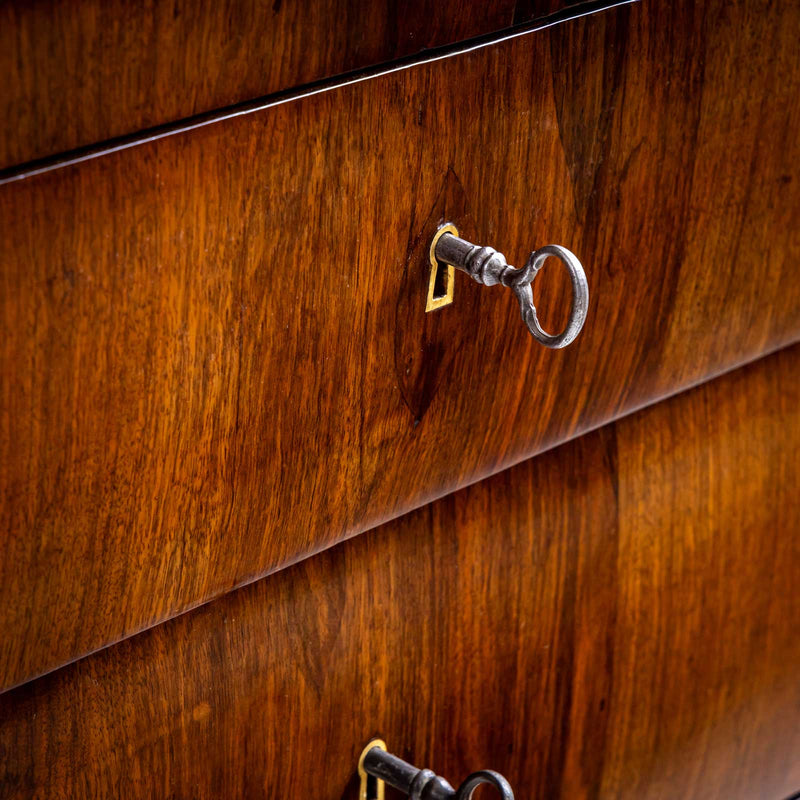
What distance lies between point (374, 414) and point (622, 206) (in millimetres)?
98

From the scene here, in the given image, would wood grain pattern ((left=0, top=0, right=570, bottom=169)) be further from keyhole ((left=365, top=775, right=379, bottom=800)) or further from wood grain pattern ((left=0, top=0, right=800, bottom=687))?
keyhole ((left=365, top=775, right=379, bottom=800))

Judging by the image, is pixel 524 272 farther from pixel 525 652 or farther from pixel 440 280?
pixel 525 652

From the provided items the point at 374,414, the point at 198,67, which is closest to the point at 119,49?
the point at 198,67

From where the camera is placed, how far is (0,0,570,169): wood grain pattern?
0.22 metres

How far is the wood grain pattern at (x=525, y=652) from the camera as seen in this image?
1.04 ft

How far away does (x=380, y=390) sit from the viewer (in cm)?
32

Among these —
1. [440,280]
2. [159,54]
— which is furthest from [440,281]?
[159,54]

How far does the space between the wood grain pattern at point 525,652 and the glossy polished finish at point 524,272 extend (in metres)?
0.09

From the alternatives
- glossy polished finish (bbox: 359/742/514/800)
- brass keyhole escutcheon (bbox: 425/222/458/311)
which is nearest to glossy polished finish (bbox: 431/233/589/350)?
brass keyhole escutcheon (bbox: 425/222/458/311)

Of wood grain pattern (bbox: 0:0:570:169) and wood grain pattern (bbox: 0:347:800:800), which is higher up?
wood grain pattern (bbox: 0:0:570:169)

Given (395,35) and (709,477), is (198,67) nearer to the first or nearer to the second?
(395,35)

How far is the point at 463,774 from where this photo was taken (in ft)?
1.30

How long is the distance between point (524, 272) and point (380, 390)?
5cm

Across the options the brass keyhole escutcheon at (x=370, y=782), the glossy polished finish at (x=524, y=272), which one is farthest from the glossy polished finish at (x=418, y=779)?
the glossy polished finish at (x=524, y=272)
